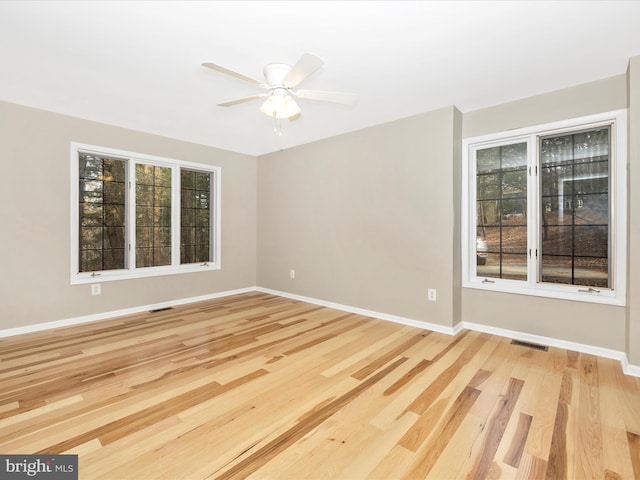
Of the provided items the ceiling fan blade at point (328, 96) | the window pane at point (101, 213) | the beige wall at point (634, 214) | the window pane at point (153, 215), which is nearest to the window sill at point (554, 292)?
the beige wall at point (634, 214)

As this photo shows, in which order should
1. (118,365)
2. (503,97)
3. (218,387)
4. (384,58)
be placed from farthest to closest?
1. (503,97)
2. (118,365)
3. (384,58)
4. (218,387)

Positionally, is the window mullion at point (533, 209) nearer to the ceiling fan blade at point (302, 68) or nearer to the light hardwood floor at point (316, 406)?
the light hardwood floor at point (316, 406)

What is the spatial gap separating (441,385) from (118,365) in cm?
264

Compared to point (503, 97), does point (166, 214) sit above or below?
below

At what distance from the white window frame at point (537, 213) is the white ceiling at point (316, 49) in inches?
15.0

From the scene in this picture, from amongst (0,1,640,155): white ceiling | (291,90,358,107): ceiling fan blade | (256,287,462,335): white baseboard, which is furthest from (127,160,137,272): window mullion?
(291,90,358,107): ceiling fan blade

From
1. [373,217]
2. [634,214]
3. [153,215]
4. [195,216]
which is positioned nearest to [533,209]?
[634,214]

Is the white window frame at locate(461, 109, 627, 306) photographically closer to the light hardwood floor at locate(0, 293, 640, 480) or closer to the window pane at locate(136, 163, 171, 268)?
the light hardwood floor at locate(0, 293, 640, 480)

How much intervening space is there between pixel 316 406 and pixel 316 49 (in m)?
2.55

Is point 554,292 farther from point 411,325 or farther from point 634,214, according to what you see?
point 411,325

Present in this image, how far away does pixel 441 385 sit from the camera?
2.25 metres

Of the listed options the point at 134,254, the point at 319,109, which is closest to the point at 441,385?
the point at 319,109

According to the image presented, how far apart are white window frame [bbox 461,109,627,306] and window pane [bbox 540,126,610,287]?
0.06 meters

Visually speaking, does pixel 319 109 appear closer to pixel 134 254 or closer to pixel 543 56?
pixel 543 56
